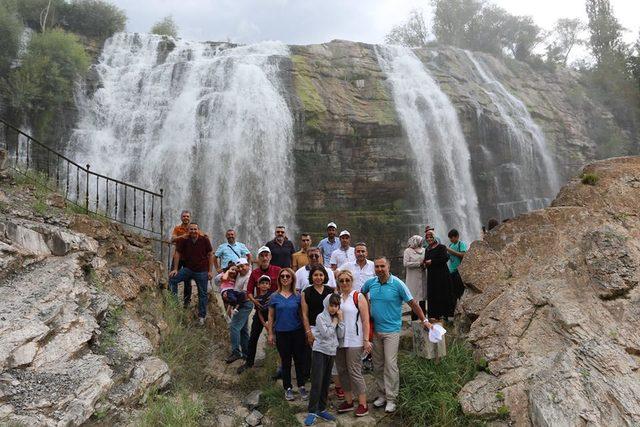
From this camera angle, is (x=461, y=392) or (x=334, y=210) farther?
(x=334, y=210)

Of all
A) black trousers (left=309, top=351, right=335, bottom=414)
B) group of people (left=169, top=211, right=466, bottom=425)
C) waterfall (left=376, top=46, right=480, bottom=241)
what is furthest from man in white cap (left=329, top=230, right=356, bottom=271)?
waterfall (left=376, top=46, right=480, bottom=241)

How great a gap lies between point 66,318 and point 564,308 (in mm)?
5829

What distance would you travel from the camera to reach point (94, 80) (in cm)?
1970

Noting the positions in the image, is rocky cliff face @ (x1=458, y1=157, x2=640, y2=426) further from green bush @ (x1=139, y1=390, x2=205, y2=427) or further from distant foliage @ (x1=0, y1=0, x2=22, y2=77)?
distant foliage @ (x1=0, y1=0, x2=22, y2=77)

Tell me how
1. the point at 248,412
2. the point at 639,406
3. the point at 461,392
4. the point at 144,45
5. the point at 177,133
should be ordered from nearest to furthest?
the point at 639,406 < the point at 461,392 < the point at 248,412 < the point at 177,133 < the point at 144,45

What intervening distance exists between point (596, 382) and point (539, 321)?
95 cm

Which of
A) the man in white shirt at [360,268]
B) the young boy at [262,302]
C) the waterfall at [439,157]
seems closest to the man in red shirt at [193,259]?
the young boy at [262,302]

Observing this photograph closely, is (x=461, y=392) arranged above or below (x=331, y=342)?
below

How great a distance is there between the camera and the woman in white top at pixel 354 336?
5.19 meters

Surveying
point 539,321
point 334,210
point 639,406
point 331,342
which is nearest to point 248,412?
point 331,342

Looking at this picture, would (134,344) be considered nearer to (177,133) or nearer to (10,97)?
(177,133)

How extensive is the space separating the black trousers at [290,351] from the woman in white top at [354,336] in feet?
1.73

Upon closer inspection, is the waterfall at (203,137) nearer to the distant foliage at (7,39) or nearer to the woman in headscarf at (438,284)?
the distant foliage at (7,39)

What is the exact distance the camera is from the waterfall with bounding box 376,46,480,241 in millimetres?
18922
